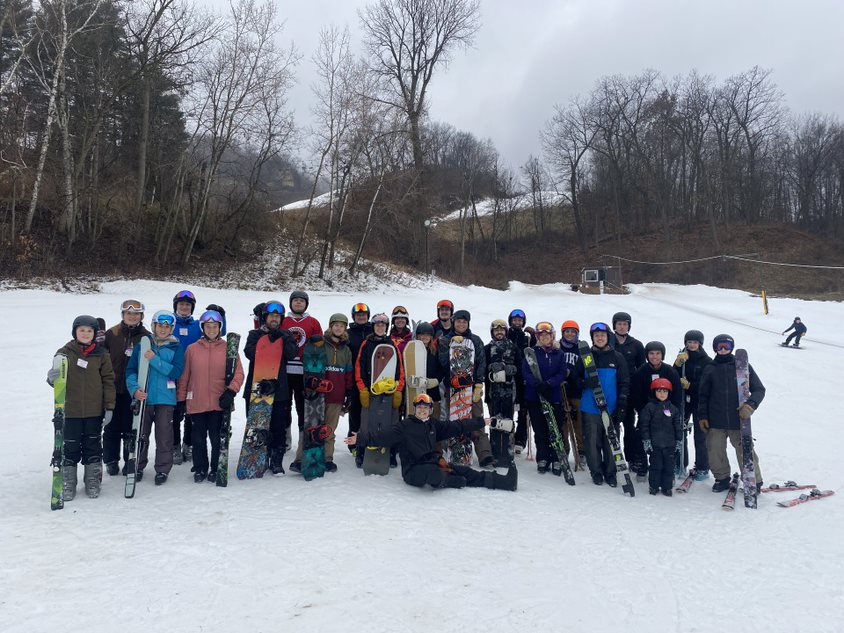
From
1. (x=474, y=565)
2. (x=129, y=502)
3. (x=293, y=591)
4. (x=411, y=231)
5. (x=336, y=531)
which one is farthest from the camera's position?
(x=411, y=231)

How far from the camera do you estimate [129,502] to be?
480cm

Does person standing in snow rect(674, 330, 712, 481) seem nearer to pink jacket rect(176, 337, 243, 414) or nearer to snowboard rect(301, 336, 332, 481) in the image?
snowboard rect(301, 336, 332, 481)

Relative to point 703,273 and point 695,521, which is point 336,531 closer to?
point 695,521

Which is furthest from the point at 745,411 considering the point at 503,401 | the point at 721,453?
the point at 503,401

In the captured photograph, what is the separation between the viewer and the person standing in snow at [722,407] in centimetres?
586

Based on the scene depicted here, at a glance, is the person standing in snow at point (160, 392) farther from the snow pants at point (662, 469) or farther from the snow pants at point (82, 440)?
the snow pants at point (662, 469)

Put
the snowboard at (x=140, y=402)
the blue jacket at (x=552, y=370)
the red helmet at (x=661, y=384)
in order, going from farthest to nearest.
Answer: the blue jacket at (x=552, y=370)
the red helmet at (x=661, y=384)
the snowboard at (x=140, y=402)

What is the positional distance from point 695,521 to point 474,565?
256 centimetres

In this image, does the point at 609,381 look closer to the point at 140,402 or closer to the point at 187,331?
the point at 187,331

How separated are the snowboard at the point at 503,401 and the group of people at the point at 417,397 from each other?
1.0 inches

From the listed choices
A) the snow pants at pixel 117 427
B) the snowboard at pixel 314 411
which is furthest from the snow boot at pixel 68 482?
the snowboard at pixel 314 411

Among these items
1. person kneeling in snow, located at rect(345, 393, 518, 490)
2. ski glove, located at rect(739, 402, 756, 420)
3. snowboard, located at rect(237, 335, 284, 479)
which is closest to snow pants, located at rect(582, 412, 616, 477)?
person kneeling in snow, located at rect(345, 393, 518, 490)

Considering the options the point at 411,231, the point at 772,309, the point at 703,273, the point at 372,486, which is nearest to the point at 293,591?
the point at 372,486

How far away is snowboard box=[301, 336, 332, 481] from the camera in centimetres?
566
